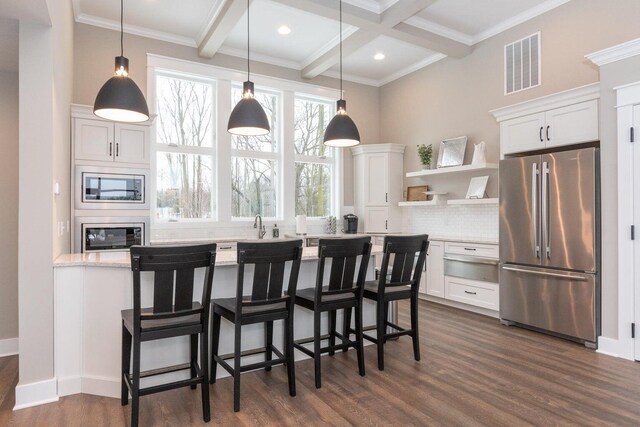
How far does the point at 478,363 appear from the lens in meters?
3.34

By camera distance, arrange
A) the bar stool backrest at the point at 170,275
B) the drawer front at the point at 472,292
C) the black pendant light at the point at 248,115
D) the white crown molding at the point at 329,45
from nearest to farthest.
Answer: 1. the bar stool backrest at the point at 170,275
2. the black pendant light at the point at 248,115
3. the drawer front at the point at 472,292
4. the white crown molding at the point at 329,45

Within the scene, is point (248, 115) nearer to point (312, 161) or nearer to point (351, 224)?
point (312, 161)

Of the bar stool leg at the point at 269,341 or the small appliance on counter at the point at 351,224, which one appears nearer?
the bar stool leg at the point at 269,341

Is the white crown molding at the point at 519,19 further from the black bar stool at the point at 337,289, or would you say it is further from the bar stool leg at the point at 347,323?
the bar stool leg at the point at 347,323

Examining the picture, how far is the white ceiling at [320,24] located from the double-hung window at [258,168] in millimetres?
657

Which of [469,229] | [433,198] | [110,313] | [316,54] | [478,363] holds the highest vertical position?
[316,54]

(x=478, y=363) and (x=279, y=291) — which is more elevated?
(x=279, y=291)

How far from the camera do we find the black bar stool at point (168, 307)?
2.20 metres

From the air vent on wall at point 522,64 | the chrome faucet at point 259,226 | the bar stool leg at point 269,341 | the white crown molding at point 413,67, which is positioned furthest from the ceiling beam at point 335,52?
the bar stool leg at point 269,341

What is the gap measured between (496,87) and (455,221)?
1.89 metres

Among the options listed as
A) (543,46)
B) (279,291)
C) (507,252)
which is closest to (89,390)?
(279,291)

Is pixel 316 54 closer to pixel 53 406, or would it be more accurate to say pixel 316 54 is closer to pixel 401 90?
pixel 401 90

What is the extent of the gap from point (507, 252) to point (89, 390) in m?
4.14

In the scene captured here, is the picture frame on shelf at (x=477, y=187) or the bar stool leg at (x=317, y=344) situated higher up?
the picture frame on shelf at (x=477, y=187)
